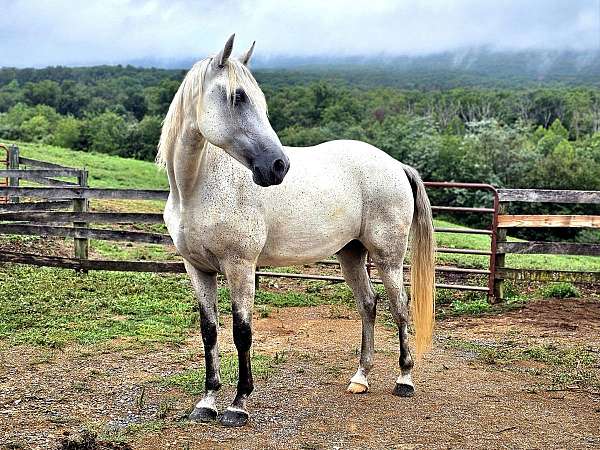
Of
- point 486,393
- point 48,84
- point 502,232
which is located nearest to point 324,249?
point 486,393

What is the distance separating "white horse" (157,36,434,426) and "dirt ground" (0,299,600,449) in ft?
0.87

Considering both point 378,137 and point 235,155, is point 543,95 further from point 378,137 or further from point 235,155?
point 235,155

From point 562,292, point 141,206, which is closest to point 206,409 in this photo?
point 562,292

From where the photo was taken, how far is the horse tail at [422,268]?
5.15 m

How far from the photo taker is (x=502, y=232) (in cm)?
826

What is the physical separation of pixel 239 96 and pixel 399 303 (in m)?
1.99

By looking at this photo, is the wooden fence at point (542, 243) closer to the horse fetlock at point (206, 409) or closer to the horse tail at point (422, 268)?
the horse tail at point (422, 268)

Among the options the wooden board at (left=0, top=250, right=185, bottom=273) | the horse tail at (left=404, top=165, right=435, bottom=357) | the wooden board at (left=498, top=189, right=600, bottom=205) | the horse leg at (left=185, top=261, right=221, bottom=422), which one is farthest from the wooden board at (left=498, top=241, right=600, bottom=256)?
the horse leg at (left=185, top=261, right=221, bottom=422)

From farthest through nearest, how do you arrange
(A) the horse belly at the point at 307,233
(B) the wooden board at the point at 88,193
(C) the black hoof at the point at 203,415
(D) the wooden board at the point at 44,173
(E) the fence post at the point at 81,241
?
(D) the wooden board at the point at 44,173 → (E) the fence post at the point at 81,241 → (B) the wooden board at the point at 88,193 → (A) the horse belly at the point at 307,233 → (C) the black hoof at the point at 203,415

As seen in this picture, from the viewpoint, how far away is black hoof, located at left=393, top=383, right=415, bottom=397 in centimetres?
484

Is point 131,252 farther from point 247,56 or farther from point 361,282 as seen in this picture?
point 247,56

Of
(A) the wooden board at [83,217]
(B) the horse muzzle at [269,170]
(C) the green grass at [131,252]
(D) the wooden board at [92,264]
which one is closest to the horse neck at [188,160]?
(B) the horse muzzle at [269,170]

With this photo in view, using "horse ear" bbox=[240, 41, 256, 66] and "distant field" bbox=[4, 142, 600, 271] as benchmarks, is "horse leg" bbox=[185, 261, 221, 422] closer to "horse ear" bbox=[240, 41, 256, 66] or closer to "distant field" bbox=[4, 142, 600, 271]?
"horse ear" bbox=[240, 41, 256, 66]

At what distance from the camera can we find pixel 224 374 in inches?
204
